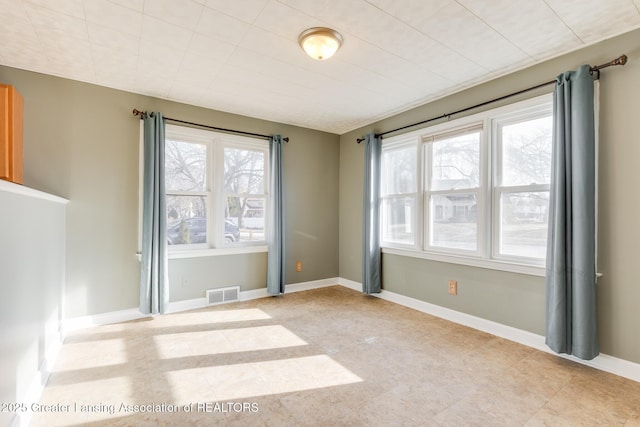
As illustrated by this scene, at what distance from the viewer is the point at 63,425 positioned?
5.66 feet

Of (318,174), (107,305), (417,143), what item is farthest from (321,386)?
(318,174)

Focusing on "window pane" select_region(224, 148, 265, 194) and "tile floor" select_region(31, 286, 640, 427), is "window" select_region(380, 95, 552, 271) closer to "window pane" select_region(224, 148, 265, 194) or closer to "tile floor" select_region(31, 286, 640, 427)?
"tile floor" select_region(31, 286, 640, 427)

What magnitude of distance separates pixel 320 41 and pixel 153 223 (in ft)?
8.48

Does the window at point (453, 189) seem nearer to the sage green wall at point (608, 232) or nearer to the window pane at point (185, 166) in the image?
the sage green wall at point (608, 232)

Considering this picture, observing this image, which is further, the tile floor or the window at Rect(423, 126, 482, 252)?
the window at Rect(423, 126, 482, 252)

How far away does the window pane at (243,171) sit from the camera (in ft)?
13.7

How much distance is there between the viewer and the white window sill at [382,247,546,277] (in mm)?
2777

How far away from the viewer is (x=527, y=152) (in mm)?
2906

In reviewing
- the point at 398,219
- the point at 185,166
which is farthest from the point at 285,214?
the point at 398,219

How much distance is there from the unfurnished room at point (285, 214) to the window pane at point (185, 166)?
1.0 inches

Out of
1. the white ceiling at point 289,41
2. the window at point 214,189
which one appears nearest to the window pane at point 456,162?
the white ceiling at point 289,41

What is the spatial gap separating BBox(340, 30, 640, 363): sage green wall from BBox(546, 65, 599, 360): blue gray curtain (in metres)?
0.12

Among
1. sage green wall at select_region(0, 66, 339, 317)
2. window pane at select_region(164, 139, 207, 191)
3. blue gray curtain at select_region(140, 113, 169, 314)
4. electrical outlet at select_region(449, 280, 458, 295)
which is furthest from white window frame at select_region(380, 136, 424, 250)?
Answer: blue gray curtain at select_region(140, 113, 169, 314)

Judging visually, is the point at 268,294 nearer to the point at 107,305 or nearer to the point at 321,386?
the point at 107,305
